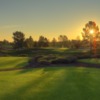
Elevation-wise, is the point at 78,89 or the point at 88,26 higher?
the point at 88,26

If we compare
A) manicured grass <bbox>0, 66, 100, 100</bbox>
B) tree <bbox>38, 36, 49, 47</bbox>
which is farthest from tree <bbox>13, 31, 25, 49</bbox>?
manicured grass <bbox>0, 66, 100, 100</bbox>

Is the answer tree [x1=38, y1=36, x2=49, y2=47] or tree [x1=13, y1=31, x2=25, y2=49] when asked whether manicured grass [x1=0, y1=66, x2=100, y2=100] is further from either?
tree [x1=38, y1=36, x2=49, y2=47]

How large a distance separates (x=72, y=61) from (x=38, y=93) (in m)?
30.3

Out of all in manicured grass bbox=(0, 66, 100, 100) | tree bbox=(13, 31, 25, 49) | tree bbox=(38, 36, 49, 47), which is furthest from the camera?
tree bbox=(38, 36, 49, 47)

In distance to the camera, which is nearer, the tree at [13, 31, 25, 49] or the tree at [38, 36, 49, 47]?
the tree at [13, 31, 25, 49]

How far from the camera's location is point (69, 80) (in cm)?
2870

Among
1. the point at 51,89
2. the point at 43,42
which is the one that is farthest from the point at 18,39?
the point at 51,89

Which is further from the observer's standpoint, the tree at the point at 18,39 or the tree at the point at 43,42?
the tree at the point at 43,42

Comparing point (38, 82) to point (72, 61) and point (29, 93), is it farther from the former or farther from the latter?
point (72, 61)

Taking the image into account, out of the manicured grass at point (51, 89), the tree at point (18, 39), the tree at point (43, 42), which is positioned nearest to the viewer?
the manicured grass at point (51, 89)

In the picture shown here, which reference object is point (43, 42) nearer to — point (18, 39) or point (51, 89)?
point (18, 39)

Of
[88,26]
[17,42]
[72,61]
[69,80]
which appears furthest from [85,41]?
[69,80]

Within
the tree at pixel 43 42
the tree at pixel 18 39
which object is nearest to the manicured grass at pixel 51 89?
the tree at pixel 18 39

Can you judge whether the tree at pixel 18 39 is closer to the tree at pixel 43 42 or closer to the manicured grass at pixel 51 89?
the tree at pixel 43 42
